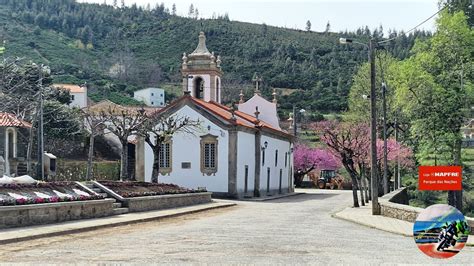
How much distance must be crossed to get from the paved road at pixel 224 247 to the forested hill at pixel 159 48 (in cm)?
9447

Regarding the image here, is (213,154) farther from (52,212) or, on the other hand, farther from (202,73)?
(52,212)

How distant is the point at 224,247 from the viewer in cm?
1451

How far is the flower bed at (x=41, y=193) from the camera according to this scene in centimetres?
1992

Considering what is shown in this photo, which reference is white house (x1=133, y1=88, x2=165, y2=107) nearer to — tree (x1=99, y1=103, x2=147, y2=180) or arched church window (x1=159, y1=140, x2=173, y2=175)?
arched church window (x1=159, y1=140, x2=173, y2=175)

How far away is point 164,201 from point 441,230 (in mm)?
25980

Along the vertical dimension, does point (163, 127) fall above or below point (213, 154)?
above

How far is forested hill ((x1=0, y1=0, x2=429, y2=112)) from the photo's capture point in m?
131

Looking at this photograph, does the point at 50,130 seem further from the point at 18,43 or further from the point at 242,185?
the point at 18,43

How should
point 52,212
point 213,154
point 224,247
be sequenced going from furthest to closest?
point 213,154, point 52,212, point 224,247

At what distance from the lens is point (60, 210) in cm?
2138

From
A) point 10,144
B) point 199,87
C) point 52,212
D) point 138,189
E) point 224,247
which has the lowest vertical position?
point 224,247

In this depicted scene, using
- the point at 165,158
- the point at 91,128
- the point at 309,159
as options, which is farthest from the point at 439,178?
the point at 309,159

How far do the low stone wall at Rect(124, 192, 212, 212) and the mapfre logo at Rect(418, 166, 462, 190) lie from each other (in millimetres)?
10949

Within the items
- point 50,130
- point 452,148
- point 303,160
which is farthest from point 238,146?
point 303,160
